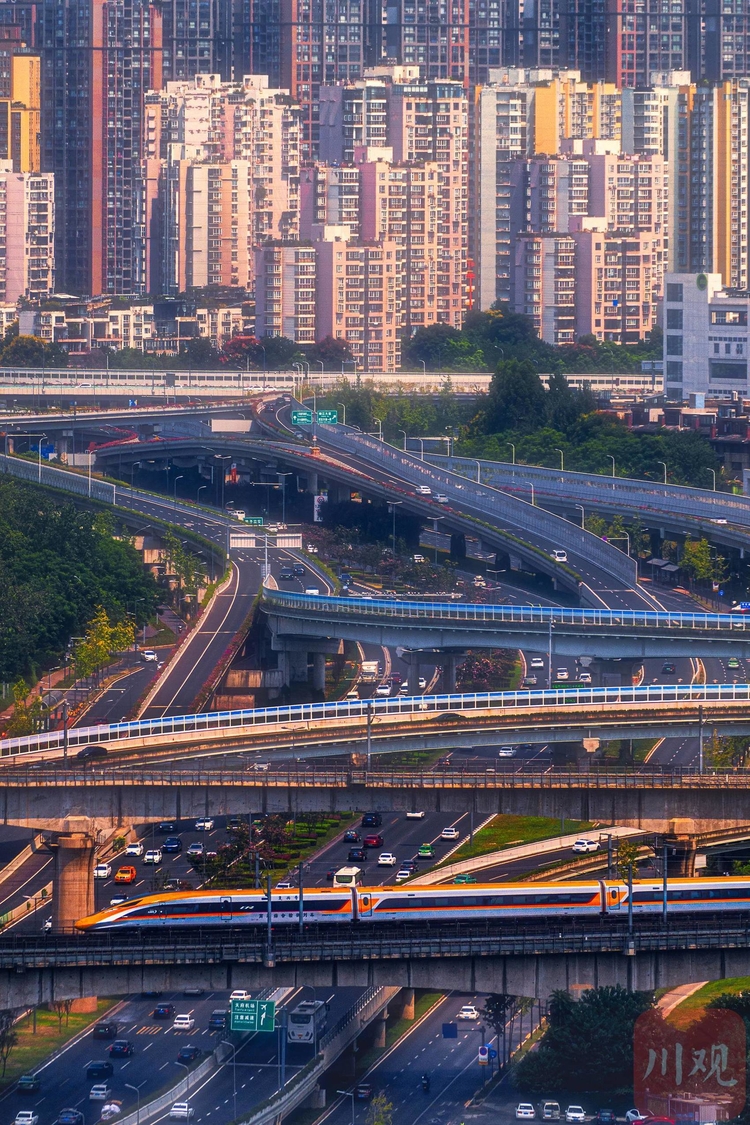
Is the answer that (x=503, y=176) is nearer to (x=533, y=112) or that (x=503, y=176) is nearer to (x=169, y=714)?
(x=533, y=112)

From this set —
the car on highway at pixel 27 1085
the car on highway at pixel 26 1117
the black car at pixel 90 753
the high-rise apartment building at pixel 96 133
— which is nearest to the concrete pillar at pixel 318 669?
the black car at pixel 90 753

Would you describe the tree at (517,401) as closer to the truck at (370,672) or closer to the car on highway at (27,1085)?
the truck at (370,672)

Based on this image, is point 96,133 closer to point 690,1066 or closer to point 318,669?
point 318,669

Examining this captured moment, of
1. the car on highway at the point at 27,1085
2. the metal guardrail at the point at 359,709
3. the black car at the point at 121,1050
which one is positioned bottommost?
→ the car on highway at the point at 27,1085

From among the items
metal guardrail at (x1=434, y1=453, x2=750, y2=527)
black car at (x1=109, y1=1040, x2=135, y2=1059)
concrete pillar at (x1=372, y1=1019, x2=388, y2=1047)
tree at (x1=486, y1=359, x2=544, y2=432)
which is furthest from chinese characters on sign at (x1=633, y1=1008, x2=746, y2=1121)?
tree at (x1=486, y1=359, x2=544, y2=432)

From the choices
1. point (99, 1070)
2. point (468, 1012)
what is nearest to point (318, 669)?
point (468, 1012)

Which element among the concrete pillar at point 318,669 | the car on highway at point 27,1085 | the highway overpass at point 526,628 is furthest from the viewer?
the concrete pillar at point 318,669
